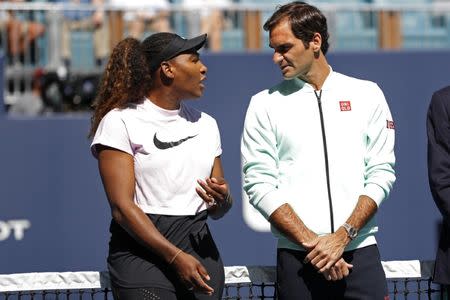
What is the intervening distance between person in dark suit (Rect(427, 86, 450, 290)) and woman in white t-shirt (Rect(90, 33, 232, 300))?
0.94 meters

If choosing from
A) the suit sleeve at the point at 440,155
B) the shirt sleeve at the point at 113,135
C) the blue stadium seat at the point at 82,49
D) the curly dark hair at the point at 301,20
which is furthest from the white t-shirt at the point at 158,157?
the blue stadium seat at the point at 82,49

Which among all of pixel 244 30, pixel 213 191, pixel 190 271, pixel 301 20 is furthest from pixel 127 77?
pixel 244 30

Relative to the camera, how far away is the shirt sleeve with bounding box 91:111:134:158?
447 centimetres

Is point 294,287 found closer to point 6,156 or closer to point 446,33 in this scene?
point 6,156

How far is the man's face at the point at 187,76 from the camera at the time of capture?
4.71m

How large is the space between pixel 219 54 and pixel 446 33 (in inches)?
118

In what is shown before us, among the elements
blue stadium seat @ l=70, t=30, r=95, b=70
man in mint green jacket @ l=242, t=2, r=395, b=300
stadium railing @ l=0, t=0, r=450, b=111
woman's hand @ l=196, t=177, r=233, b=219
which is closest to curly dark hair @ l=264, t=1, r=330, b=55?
man in mint green jacket @ l=242, t=2, r=395, b=300

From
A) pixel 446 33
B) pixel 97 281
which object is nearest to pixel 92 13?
pixel 446 33

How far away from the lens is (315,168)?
459cm

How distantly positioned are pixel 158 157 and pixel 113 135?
210 millimetres

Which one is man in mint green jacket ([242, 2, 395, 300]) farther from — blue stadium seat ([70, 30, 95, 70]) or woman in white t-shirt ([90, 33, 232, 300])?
blue stadium seat ([70, 30, 95, 70])

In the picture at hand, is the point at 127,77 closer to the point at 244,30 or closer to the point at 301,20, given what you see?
the point at 301,20

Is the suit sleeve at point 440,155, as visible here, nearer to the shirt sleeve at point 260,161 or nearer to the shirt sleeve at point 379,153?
the shirt sleeve at point 379,153

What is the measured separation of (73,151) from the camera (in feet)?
30.6
